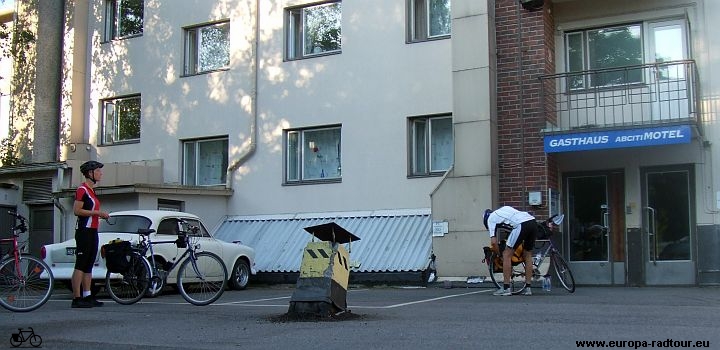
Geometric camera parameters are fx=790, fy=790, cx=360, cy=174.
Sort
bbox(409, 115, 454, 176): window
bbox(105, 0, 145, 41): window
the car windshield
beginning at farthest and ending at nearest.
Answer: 1. bbox(105, 0, 145, 41): window
2. bbox(409, 115, 454, 176): window
3. the car windshield

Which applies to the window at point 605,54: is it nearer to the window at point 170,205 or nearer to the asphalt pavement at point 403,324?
the asphalt pavement at point 403,324

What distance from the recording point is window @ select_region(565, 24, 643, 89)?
48.0 ft

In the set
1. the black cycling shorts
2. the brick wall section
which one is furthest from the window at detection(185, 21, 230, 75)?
the black cycling shorts

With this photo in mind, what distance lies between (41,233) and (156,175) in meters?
3.18

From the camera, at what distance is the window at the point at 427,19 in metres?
16.6

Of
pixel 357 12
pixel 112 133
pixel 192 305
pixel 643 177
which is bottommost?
pixel 192 305

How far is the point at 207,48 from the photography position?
1984 cm

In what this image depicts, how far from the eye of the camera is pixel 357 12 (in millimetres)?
17422

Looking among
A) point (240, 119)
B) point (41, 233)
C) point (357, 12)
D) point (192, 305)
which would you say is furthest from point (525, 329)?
point (41, 233)

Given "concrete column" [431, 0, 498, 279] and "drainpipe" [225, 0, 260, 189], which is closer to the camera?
"concrete column" [431, 0, 498, 279]

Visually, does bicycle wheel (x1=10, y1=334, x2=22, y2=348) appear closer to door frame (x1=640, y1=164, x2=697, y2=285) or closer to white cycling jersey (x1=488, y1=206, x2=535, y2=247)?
white cycling jersey (x1=488, y1=206, x2=535, y2=247)

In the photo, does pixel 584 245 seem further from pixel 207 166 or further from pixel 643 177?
pixel 207 166

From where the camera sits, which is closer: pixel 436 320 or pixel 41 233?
pixel 436 320

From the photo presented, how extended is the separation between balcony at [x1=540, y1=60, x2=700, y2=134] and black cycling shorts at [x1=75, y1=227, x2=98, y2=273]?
25.8 feet
